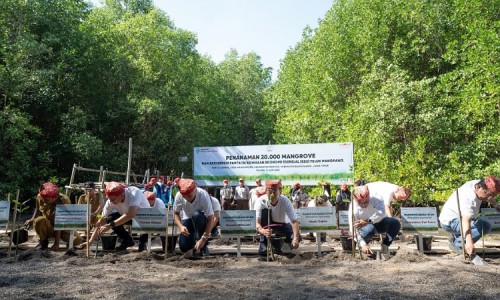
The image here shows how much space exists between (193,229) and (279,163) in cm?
914

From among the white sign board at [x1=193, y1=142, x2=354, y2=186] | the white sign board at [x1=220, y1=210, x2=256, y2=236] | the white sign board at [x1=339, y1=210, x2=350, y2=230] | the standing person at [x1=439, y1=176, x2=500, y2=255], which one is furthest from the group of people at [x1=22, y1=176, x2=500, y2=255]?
the white sign board at [x1=193, y1=142, x2=354, y2=186]

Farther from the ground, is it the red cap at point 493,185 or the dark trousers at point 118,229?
the red cap at point 493,185

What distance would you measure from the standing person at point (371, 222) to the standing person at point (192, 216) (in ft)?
7.18

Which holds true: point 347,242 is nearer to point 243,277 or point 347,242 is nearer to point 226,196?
point 243,277

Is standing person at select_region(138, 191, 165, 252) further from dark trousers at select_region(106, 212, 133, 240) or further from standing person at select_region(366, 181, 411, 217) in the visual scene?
standing person at select_region(366, 181, 411, 217)

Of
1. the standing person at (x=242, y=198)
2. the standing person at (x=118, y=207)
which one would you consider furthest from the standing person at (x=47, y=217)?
the standing person at (x=242, y=198)

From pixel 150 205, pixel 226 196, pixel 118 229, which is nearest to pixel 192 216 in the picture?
pixel 118 229

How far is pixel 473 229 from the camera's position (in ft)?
20.6

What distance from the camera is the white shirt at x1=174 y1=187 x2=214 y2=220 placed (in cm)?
660

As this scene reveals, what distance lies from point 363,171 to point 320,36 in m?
11.4

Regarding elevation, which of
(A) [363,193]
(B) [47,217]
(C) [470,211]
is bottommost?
(B) [47,217]

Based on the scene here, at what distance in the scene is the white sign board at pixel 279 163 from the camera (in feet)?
48.7

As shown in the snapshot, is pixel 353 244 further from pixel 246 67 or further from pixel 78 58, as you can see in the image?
pixel 246 67

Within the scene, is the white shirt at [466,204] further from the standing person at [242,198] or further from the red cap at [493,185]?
the standing person at [242,198]
